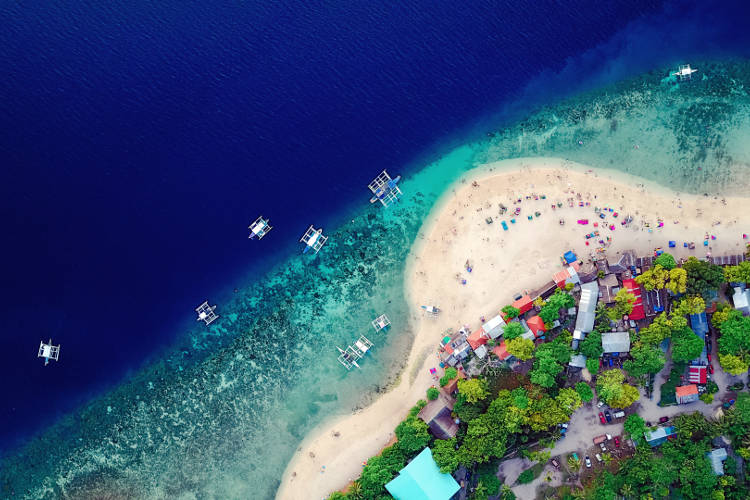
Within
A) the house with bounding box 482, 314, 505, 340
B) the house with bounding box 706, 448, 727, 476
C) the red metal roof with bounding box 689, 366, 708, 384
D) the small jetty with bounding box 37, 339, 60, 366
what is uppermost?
the small jetty with bounding box 37, 339, 60, 366

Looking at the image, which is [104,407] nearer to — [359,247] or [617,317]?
[359,247]

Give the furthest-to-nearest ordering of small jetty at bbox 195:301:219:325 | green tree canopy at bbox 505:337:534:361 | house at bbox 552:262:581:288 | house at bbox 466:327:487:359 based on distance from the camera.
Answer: small jetty at bbox 195:301:219:325 < house at bbox 466:327:487:359 < house at bbox 552:262:581:288 < green tree canopy at bbox 505:337:534:361

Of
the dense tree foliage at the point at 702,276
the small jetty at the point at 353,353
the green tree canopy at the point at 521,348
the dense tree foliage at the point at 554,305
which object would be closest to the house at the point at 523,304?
the dense tree foliage at the point at 554,305

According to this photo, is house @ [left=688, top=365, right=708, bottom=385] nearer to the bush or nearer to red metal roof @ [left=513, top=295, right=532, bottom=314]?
red metal roof @ [left=513, top=295, right=532, bottom=314]

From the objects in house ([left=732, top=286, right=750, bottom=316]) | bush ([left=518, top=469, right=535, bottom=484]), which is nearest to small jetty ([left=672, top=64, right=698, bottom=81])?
house ([left=732, top=286, right=750, bottom=316])

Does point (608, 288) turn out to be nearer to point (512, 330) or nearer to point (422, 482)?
point (512, 330)

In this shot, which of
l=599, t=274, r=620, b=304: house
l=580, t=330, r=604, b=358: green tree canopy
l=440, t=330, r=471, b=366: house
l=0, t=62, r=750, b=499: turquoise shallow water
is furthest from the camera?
l=0, t=62, r=750, b=499: turquoise shallow water

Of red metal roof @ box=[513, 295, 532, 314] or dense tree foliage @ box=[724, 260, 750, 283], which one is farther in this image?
red metal roof @ box=[513, 295, 532, 314]

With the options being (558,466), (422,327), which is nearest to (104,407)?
(422,327)

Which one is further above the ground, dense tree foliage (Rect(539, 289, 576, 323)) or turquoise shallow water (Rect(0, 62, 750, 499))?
turquoise shallow water (Rect(0, 62, 750, 499))
